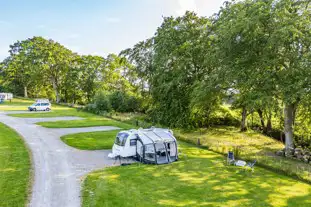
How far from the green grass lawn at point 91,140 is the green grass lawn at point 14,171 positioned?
2.99 metres

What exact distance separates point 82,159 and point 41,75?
131ft

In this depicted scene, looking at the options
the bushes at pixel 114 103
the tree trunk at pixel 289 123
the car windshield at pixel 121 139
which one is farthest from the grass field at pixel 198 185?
the bushes at pixel 114 103

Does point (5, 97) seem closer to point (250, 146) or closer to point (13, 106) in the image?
point (13, 106)

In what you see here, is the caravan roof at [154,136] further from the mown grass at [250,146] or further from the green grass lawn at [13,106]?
the green grass lawn at [13,106]

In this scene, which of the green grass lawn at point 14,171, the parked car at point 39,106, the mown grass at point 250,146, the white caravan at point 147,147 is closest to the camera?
the green grass lawn at point 14,171

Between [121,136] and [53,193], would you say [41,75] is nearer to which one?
[121,136]

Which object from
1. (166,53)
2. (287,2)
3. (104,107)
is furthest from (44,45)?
(287,2)

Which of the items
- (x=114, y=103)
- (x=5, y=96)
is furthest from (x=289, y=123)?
(x=5, y=96)

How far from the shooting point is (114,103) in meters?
36.1

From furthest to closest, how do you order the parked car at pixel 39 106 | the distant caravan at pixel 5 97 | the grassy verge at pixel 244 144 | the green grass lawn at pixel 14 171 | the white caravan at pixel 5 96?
1. the white caravan at pixel 5 96
2. the distant caravan at pixel 5 97
3. the parked car at pixel 39 106
4. the grassy verge at pixel 244 144
5. the green grass lawn at pixel 14 171

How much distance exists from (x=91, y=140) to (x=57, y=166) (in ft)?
19.3

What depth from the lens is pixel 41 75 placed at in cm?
4759

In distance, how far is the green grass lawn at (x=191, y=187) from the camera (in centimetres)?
852

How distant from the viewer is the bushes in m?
34.3
